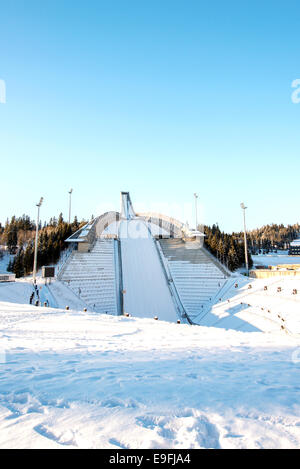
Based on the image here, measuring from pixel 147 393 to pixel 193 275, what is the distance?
86.1 feet

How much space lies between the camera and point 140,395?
3.39m

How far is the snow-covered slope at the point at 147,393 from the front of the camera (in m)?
2.37

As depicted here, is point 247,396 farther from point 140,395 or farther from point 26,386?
point 26,386

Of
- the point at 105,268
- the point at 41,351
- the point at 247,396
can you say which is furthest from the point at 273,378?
the point at 105,268

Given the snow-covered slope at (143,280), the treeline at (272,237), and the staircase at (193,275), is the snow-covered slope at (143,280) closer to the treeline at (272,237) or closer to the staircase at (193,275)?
the staircase at (193,275)

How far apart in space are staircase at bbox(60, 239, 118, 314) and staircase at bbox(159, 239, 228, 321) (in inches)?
279

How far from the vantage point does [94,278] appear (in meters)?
27.6

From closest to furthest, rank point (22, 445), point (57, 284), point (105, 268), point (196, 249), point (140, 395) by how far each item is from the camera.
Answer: point (22, 445) → point (140, 395) → point (57, 284) → point (105, 268) → point (196, 249)

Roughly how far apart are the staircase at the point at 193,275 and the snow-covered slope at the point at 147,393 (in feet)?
56.5

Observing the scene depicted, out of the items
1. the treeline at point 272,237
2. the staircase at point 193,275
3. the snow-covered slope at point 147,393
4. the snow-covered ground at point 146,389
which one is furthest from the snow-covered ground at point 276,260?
the snow-covered slope at point 147,393

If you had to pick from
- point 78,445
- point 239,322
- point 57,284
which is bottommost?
point 239,322

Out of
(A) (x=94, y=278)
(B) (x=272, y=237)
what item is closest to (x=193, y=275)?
(A) (x=94, y=278)

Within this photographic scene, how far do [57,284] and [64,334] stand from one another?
17982mm

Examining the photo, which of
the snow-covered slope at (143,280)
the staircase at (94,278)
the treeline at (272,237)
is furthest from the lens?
the treeline at (272,237)
